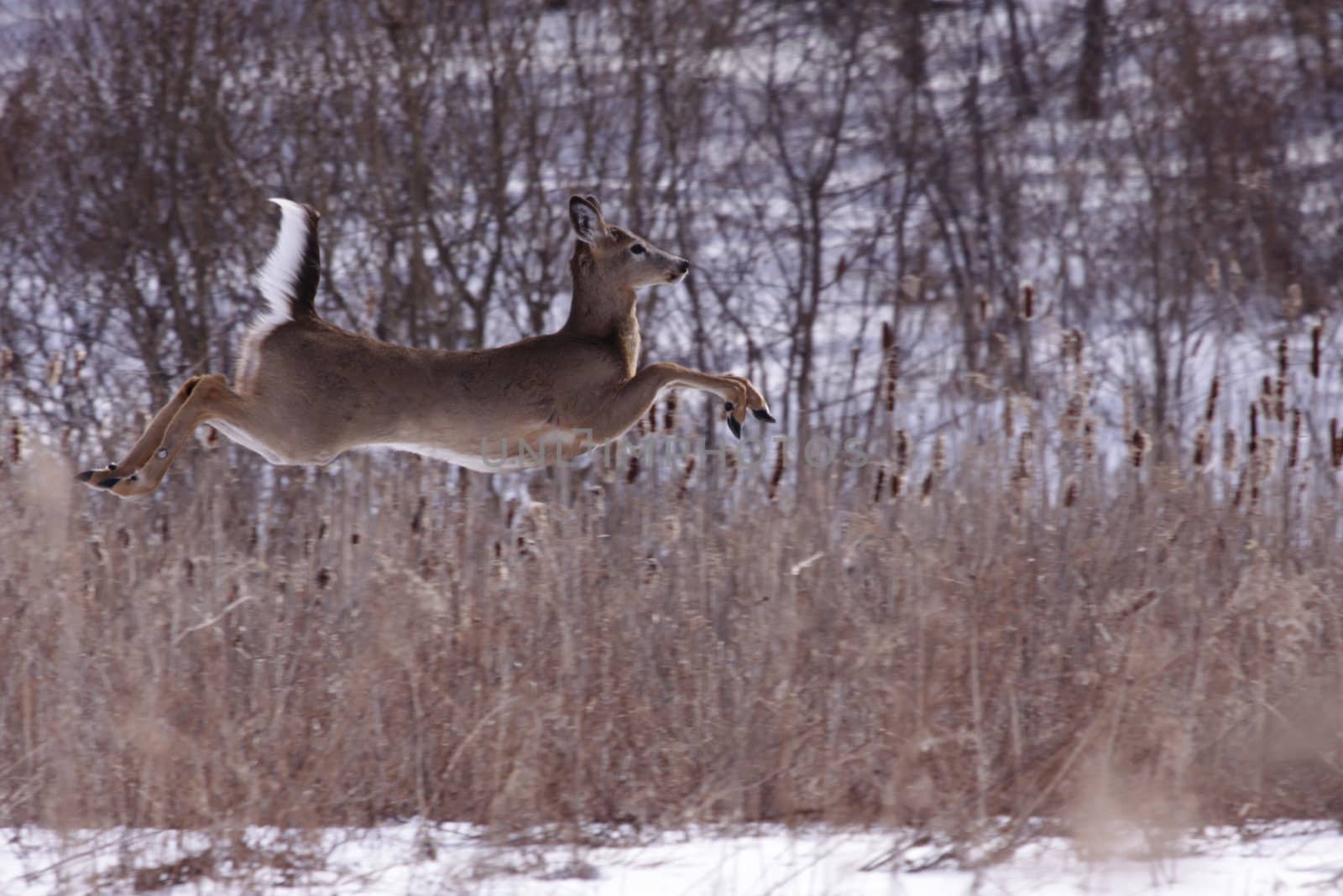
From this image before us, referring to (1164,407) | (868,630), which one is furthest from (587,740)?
(1164,407)

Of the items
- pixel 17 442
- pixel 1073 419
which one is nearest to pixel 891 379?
pixel 1073 419

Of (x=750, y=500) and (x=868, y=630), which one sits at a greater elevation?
(x=750, y=500)

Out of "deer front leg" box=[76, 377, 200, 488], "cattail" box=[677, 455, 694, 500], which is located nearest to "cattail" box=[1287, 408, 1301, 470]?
"cattail" box=[677, 455, 694, 500]

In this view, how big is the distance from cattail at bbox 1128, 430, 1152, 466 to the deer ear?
284 cm

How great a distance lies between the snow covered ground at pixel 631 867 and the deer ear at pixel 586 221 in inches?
73.4

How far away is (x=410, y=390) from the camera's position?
459 cm

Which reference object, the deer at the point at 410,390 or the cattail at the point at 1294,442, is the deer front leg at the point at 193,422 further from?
the cattail at the point at 1294,442

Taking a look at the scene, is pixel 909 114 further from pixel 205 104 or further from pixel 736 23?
pixel 205 104

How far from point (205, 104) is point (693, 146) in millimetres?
3455

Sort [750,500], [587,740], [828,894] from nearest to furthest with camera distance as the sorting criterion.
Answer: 1. [828,894]
2. [587,740]
3. [750,500]

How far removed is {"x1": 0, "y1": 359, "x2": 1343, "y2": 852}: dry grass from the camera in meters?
5.32

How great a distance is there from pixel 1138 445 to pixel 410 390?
3.51 m

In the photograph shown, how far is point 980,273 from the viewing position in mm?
12711

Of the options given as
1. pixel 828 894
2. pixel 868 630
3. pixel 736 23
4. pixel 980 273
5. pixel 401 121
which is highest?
pixel 736 23
